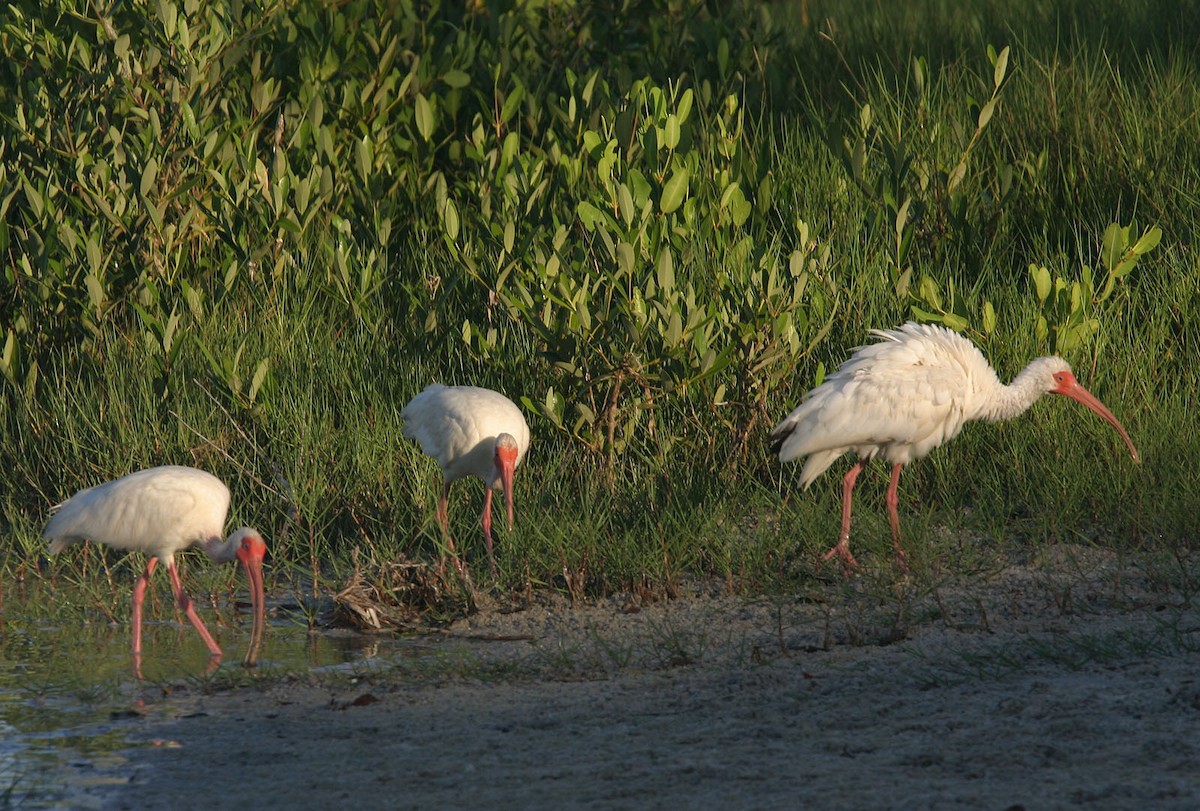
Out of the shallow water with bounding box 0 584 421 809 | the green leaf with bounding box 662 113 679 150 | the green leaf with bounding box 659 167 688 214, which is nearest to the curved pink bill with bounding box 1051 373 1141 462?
the green leaf with bounding box 659 167 688 214

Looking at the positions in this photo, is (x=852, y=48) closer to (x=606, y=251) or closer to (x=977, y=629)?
(x=606, y=251)

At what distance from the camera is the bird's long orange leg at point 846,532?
579cm

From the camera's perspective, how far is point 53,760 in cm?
416

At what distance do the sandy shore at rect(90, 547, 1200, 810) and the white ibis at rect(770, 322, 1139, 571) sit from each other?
890mm

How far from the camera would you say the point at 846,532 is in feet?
19.6

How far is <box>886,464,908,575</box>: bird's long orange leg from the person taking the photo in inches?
228

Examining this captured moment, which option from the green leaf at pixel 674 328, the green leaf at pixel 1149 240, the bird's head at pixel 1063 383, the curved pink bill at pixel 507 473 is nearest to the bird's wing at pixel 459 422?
the curved pink bill at pixel 507 473

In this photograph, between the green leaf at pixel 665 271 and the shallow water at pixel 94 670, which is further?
the green leaf at pixel 665 271

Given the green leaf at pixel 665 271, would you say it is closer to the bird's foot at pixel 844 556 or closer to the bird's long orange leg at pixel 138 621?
the bird's foot at pixel 844 556

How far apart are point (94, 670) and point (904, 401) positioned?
3.37 metres

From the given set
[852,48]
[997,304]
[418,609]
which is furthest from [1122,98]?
[418,609]

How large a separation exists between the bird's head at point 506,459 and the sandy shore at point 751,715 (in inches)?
40.0

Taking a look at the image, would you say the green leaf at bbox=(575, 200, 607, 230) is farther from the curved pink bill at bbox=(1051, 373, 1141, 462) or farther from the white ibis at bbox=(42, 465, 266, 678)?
the curved pink bill at bbox=(1051, 373, 1141, 462)

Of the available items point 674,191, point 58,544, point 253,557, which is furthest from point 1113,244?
point 58,544
